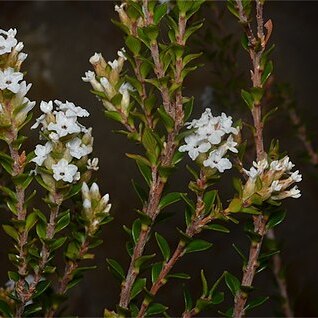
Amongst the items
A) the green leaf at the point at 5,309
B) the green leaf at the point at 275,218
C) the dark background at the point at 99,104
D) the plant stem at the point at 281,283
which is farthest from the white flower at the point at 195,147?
the dark background at the point at 99,104

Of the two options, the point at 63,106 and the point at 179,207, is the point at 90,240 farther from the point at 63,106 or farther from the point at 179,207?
the point at 179,207

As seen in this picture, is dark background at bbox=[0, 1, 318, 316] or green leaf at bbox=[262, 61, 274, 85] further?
dark background at bbox=[0, 1, 318, 316]

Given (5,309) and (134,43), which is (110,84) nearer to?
(134,43)

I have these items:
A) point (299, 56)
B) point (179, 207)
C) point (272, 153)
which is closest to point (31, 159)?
point (272, 153)

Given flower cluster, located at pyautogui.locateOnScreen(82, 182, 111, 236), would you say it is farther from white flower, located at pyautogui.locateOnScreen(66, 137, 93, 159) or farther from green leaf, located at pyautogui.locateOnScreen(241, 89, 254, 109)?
green leaf, located at pyautogui.locateOnScreen(241, 89, 254, 109)

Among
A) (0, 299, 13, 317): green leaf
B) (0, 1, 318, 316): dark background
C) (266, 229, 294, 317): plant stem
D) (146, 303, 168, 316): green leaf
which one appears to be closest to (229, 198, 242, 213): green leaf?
(146, 303, 168, 316): green leaf

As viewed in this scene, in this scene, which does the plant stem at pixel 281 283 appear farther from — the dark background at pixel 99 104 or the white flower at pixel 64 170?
the dark background at pixel 99 104
